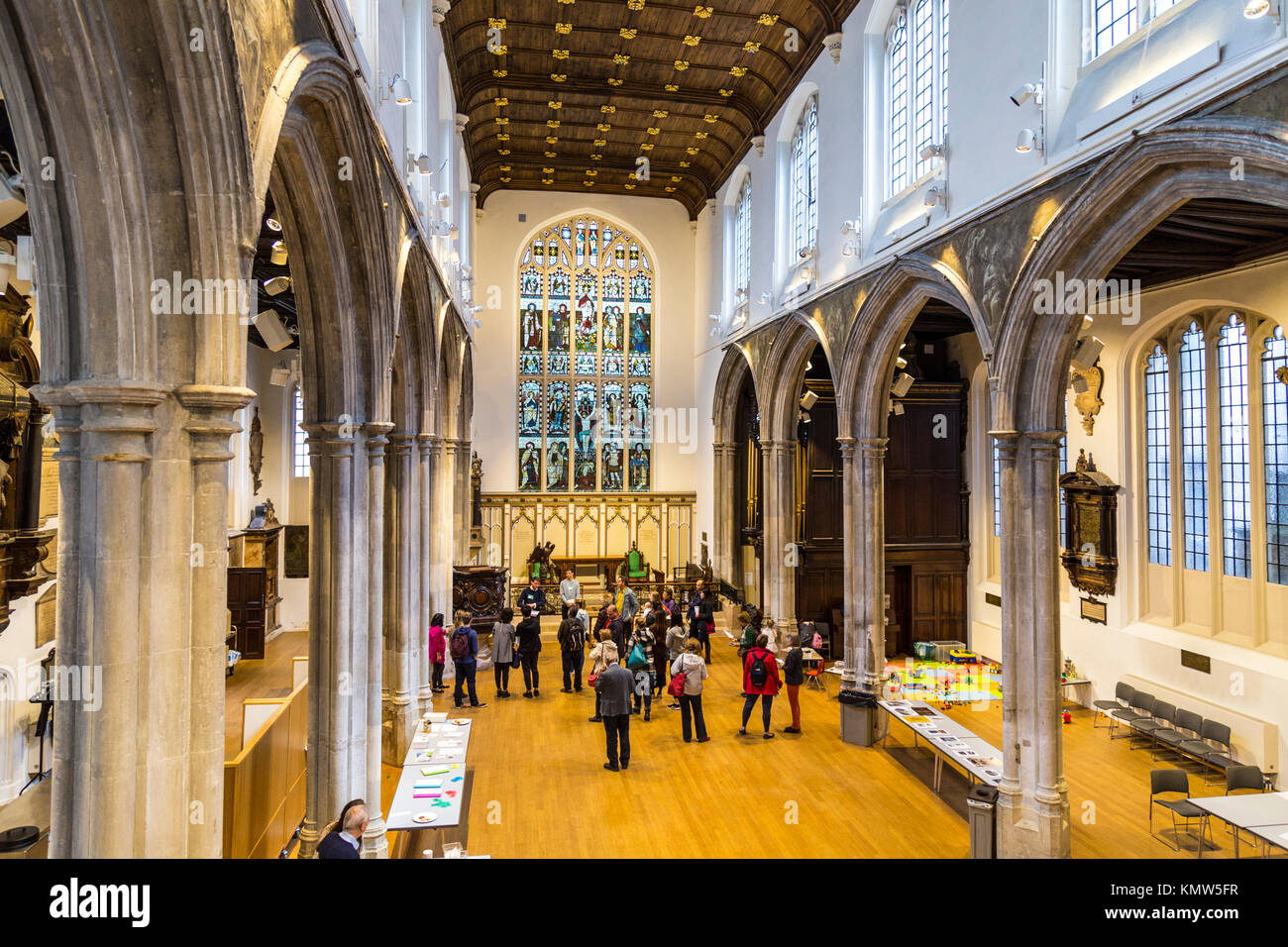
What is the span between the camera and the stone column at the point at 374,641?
22.5 ft

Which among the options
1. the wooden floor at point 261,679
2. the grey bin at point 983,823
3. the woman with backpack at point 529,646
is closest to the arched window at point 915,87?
the grey bin at point 983,823

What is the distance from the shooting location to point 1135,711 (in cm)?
1071

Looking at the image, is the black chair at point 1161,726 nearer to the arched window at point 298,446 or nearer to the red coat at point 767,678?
the red coat at point 767,678

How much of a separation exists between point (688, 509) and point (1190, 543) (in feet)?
41.4

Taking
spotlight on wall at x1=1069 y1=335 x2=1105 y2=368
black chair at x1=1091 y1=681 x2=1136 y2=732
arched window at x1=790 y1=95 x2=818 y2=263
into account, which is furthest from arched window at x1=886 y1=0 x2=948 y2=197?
black chair at x1=1091 y1=681 x2=1136 y2=732

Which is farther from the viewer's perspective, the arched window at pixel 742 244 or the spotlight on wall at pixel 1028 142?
the arched window at pixel 742 244

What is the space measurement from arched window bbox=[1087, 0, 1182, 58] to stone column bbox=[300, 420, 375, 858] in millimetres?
7113

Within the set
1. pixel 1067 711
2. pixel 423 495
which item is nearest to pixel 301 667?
pixel 423 495

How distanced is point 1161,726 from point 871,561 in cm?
418

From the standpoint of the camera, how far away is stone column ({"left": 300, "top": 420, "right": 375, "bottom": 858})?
646 centimetres

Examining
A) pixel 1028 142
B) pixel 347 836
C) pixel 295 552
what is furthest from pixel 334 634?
pixel 295 552

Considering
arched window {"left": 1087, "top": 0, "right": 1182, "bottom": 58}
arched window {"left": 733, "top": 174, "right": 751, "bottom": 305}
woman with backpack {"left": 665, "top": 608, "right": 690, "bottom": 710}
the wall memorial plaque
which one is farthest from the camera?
arched window {"left": 733, "top": 174, "right": 751, "bottom": 305}

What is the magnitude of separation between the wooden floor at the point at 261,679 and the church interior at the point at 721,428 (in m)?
0.24

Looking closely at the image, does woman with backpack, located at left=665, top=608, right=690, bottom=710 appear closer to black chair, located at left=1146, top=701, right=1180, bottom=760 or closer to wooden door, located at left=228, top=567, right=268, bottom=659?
black chair, located at left=1146, top=701, right=1180, bottom=760
